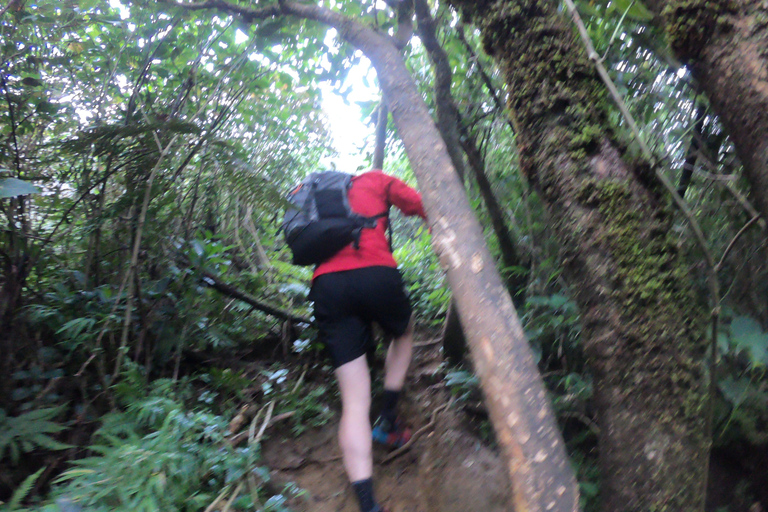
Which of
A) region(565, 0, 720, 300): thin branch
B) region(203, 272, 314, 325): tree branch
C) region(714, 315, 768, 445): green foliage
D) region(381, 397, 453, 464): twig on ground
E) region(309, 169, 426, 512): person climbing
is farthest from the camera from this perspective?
region(203, 272, 314, 325): tree branch

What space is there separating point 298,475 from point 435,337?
1648 mm

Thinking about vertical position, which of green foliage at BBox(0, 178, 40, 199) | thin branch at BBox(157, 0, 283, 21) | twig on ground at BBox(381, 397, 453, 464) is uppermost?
thin branch at BBox(157, 0, 283, 21)

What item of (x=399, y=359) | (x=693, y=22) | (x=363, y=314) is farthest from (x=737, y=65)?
(x=399, y=359)

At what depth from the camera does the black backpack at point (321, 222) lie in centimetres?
240

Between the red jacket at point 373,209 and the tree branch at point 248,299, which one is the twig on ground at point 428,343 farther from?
the red jacket at point 373,209

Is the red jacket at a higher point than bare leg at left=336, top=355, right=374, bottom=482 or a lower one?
higher

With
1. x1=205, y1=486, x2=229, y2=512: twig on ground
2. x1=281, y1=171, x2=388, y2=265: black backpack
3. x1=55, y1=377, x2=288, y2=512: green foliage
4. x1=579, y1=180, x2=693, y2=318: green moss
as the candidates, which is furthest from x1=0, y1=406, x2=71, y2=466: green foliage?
x1=579, y1=180, x2=693, y2=318: green moss

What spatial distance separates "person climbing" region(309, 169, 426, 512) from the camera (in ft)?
7.51

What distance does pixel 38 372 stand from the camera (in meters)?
2.20

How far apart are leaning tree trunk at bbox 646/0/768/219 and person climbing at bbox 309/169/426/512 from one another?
1.49 meters

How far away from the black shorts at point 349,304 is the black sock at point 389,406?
42 centimetres

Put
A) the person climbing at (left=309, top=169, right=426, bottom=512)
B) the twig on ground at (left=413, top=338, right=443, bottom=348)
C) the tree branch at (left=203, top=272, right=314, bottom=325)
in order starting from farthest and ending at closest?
the twig on ground at (left=413, top=338, right=443, bottom=348)
the tree branch at (left=203, top=272, right=314, bottom=325)
the person climbing at (left=309, top=169, right=426, bottom=512)

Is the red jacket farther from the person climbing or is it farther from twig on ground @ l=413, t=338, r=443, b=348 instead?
twig on ground @ l=413, t=338, r=443, b=348

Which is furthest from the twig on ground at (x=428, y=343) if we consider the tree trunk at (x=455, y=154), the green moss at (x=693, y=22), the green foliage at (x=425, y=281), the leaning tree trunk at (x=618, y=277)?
the green moss at (x=693, y=22)
